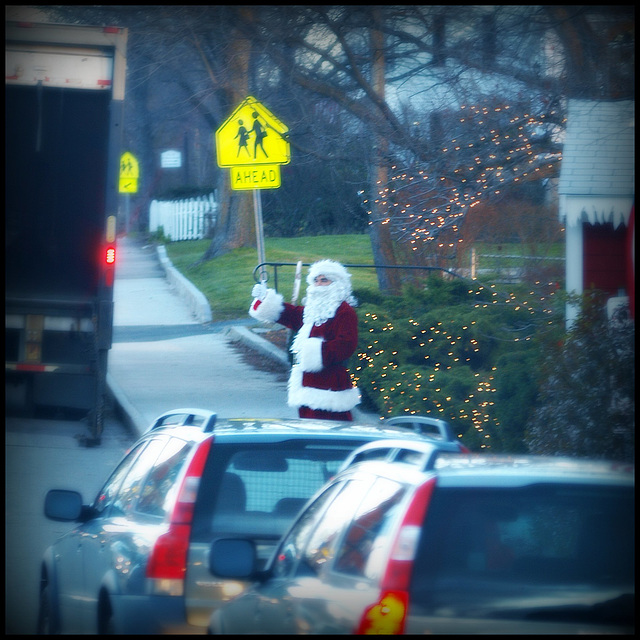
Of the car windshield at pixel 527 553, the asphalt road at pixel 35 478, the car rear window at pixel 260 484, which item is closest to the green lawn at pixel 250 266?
the asphalt road at pixel 35 478

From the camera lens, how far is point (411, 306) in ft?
38.9

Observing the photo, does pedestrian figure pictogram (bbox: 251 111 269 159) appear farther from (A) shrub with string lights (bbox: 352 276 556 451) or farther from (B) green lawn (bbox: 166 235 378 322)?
(B) green lawn (bbox: 166 235 378 322)

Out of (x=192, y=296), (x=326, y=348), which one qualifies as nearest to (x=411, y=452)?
(x=326, y=348)

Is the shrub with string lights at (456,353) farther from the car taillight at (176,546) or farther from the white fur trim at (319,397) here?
the car taillight at (176,546)

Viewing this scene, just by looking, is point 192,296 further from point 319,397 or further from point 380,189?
point 319,397

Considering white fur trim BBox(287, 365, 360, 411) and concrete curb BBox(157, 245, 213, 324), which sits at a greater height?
concrete curb BBox(157, 245, 213, 324)

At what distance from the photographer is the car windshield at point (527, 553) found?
115 inches

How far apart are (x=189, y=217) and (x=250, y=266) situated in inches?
493

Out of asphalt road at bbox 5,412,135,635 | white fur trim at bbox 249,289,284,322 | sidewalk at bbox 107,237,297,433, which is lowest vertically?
asphalt road at bbox 5,412,135,635

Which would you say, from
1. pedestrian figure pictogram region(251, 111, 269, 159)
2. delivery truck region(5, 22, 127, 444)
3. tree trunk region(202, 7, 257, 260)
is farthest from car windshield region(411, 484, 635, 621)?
tree trunk region(202, 7, 257, 260)

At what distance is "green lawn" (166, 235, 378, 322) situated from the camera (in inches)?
748

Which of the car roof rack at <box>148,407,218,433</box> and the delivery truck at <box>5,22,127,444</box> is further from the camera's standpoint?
the delivery truck at <box>5,22,127,444</box>

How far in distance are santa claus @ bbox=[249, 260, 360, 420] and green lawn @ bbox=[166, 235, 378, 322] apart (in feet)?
32.7

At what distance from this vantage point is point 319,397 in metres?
7.89
